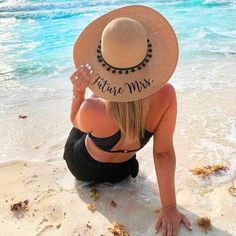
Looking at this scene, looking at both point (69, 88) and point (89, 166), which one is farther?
point (69, 88)

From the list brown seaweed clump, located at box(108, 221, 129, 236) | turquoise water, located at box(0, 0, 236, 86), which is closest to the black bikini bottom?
brown seaweed clump, located at box(108, 221, 129, 236)

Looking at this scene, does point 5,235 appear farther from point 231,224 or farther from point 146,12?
point 146,12

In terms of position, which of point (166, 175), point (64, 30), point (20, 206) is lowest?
point (64, 30)

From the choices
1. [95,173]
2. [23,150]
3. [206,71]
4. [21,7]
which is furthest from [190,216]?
[21,7]

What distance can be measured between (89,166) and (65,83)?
11.5 feet

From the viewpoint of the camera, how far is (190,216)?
9.40ft

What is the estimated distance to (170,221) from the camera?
8.80 ft

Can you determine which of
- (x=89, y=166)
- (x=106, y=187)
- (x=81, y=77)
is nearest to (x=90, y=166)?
(x=89, y=166)

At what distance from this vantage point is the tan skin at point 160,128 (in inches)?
99.7

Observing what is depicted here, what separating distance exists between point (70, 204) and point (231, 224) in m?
1.14

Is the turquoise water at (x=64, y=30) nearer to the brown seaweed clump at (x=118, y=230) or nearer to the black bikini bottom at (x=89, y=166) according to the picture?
the black bikini bottom at (x=89, y=166)

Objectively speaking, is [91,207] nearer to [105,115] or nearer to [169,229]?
[169,229]

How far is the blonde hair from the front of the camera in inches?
91.7

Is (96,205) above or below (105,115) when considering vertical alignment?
below
